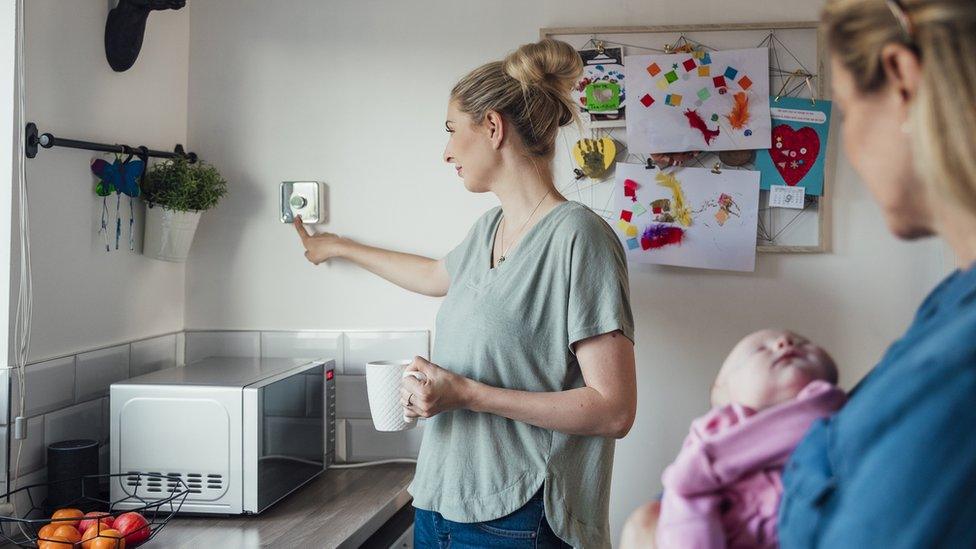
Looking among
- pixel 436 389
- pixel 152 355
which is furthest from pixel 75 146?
pixel 436 389

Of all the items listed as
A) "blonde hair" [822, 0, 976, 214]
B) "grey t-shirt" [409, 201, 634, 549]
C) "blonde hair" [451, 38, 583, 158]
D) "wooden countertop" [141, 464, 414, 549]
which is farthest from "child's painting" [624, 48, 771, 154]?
"blonde hair" [822, 0, 976, 214]

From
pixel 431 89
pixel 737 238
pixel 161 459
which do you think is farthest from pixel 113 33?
pixel 737 238

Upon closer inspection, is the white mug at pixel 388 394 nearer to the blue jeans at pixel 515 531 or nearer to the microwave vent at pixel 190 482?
the blue jeans at pixel 515 531

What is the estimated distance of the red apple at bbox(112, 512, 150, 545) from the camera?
59.7 inches

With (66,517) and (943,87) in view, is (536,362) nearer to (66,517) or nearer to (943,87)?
(66,517)

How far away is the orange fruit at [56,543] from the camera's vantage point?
145 cm

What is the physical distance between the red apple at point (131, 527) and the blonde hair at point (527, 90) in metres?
0.90

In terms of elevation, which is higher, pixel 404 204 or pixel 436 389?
pixel 404 204

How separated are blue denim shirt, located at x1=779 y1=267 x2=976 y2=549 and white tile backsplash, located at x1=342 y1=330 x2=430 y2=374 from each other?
1623mm

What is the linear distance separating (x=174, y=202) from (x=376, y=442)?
2.46 feet

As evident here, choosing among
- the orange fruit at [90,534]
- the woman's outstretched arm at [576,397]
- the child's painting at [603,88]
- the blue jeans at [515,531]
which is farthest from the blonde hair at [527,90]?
the orange fruit at [90,534]

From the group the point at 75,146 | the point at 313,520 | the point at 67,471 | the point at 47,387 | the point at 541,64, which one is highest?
the point at 541,64

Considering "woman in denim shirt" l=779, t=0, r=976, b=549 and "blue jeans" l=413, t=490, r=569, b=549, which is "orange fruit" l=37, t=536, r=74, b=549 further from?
"woman in denim shirt" l=779, t=0, r=976, b=549

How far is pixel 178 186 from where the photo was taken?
2.07m
